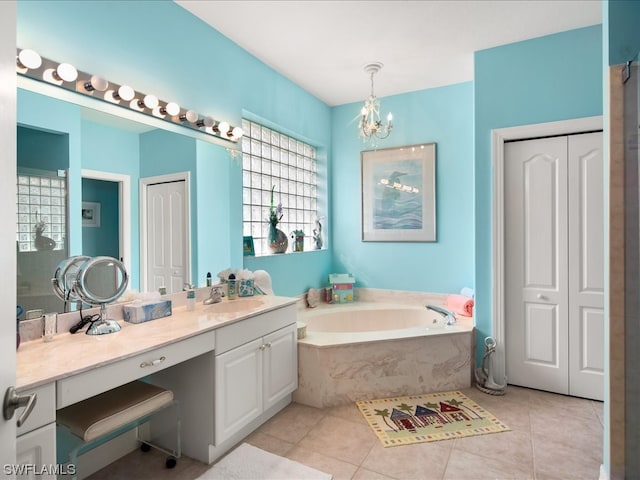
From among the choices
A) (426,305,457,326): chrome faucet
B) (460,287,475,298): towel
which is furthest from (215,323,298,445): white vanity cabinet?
(460,287,475,298): towel

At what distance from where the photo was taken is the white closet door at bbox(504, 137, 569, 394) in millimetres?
2768

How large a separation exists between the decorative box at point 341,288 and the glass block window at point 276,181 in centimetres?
48

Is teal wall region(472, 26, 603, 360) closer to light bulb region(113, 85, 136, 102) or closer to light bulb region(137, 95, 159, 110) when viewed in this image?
light bulb region(137, 95, 159, 110)

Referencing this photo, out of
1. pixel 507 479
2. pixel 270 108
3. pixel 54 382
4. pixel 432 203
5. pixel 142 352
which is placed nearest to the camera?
pixel 54 382

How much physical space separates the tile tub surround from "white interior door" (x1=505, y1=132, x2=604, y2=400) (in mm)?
446

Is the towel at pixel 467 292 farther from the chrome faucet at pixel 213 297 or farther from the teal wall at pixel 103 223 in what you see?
the teal wall at pixel 103 223

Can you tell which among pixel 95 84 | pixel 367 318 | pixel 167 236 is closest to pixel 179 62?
pixel 95 84

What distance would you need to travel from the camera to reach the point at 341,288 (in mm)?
3949

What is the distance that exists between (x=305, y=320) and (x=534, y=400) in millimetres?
1906

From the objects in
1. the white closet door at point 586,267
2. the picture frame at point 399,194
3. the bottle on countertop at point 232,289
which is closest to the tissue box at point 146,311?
the bottle on countertop at point 232,289

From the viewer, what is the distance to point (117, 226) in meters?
2.06

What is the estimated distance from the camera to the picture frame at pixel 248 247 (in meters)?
3.00

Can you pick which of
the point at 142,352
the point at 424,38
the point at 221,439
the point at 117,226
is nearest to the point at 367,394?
the point at 221,439

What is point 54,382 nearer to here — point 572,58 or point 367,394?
point 367,394
